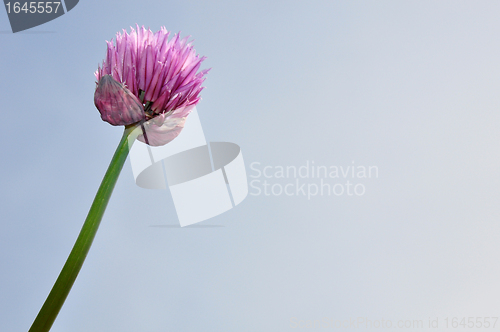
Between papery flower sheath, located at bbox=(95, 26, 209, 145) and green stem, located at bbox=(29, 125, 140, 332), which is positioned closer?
green stem, located at bbox=(29, 125, 140, 332)

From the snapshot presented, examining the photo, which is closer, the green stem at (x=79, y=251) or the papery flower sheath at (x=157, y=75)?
the green stem at (x=79, y=251)

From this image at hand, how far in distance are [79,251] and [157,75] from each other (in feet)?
0.52

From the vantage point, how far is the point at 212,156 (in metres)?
0.60

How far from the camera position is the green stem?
202 millimetres

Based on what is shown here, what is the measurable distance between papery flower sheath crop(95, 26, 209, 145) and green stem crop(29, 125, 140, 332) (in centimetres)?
7

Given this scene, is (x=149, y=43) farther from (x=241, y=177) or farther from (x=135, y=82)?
(x=241, y=177)

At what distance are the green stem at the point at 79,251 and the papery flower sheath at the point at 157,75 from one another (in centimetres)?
7

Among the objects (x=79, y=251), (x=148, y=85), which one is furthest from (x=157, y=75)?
(x=79, y=251)

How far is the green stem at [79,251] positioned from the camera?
0.20m

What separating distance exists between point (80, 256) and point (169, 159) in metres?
0.32

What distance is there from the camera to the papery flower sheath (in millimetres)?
310

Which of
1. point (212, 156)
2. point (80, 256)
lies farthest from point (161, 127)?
point (212, 156)

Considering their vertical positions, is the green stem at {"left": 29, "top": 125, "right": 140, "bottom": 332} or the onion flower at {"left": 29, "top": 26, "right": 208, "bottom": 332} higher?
the onion flower at {"left": 29, "top": 26, "right": 208, "bottom": 332}

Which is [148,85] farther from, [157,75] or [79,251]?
[79,251]
